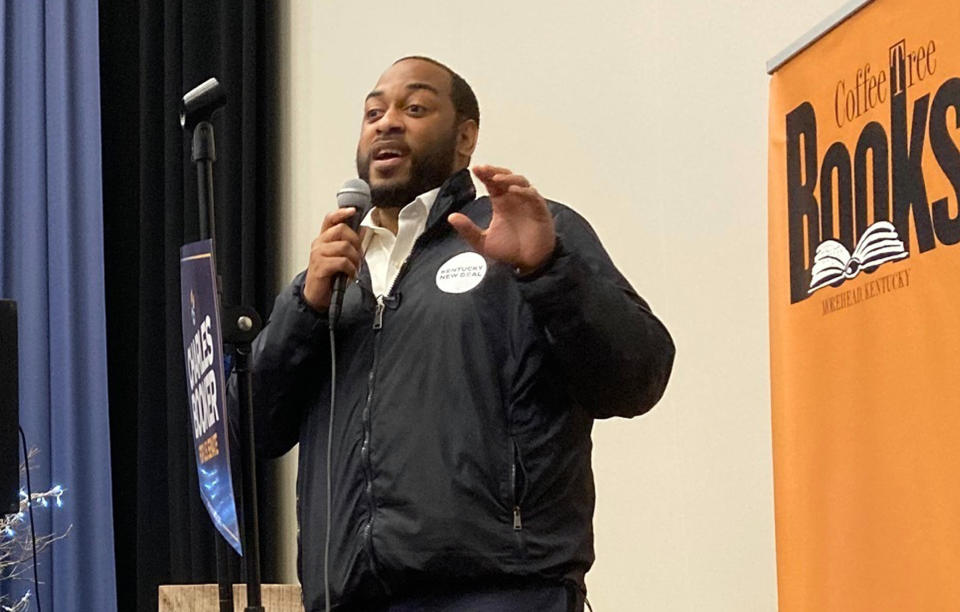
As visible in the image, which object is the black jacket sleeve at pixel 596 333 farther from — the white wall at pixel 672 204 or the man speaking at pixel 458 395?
the white wall at pixel 672 204

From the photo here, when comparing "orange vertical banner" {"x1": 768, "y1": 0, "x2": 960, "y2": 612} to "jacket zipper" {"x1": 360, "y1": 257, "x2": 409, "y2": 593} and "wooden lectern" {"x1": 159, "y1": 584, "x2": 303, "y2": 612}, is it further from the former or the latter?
"wooden lectern" {"x1": 159, "y1": 584, "x2": 303, "y2": 612}

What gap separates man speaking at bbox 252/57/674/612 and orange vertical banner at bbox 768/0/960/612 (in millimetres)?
429

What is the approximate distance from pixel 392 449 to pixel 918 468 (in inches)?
31.6

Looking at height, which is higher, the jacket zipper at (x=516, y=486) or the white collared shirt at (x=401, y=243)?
the white collared shirt at (x=401, y=243)

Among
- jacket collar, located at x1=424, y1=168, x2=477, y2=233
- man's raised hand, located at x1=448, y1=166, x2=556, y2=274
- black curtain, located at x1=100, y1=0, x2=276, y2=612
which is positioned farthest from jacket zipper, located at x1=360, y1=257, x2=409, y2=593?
black curtain, located at x1=100, y1=0, x2=276, y2=612

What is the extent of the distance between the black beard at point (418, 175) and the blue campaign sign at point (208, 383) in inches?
13.1

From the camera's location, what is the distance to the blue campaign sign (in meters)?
1.82

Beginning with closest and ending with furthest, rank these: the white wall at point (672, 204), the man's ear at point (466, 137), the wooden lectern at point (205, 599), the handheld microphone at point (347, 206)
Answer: the handheld microphone at point (347, 206) < the man's ear at point (466, 137) < the white wall at point (672, 204) < the wooden lectern at point (205, 599)

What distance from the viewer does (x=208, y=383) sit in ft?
6.08

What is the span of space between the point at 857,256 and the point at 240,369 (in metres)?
1.03

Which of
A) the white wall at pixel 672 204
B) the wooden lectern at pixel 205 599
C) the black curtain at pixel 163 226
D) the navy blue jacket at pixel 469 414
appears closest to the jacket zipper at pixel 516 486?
the navy blue jacket at pixel 469 414

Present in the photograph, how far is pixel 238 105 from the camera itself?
454cm

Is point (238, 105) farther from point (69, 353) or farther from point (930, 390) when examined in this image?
point (930, 390)

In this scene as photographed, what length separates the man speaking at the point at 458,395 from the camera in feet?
5.77
